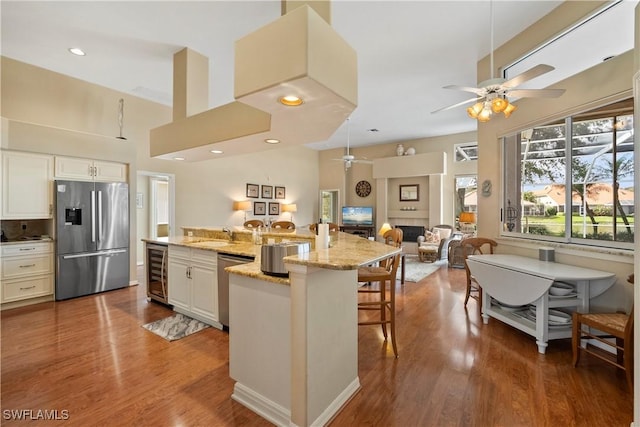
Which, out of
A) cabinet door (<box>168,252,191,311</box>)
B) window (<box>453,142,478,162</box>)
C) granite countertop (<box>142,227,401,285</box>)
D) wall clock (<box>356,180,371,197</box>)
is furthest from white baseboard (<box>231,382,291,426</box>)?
wall clock (<box>356,180,371,197</box>)

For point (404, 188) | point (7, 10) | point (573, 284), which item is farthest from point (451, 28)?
point (404, 188)

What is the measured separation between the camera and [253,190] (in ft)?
24.3

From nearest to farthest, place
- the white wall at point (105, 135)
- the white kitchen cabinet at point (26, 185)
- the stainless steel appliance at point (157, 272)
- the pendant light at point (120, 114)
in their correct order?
the white kitchen cabinet at point (26, 185), the stainless steel appliance at point (157, 272), the white wall at point (105, 135), the pendant light at point (120, 114)

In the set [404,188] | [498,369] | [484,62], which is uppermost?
[484,62]

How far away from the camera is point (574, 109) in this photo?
2.89 metres

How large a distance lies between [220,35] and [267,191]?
4.78 meters

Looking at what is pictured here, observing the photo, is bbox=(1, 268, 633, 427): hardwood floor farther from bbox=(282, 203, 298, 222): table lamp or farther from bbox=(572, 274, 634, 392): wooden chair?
bbox=(282, 203, 298, 222): table lamp

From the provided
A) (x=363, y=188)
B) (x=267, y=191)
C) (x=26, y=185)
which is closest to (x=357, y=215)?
(x=363, y=188)

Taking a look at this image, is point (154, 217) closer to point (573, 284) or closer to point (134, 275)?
point (134, 275)

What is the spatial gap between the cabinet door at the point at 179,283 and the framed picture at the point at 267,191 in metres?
4.37

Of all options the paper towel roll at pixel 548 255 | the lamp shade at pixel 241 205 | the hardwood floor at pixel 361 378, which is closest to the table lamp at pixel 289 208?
the lamp shade at pixel 241 205

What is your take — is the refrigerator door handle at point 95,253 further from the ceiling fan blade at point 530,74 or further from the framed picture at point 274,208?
the ceiling fan blade at point 530,74

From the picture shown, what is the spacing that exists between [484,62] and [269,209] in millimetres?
5807

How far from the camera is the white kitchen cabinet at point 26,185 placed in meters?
3.53
